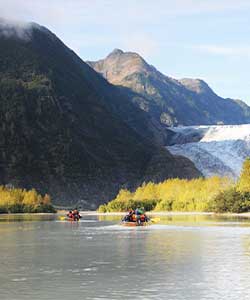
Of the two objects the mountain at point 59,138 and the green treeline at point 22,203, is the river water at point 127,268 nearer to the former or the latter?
the green treeline at point 22,203

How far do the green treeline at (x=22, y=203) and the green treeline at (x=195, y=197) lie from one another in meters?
9.67

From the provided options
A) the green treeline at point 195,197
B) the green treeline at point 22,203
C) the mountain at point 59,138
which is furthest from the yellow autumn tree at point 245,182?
the mountain at point 59,138

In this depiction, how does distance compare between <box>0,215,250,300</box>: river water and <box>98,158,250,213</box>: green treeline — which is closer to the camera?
<box>0,215,250,300</box>: river water

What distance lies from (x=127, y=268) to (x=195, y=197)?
78478 millimetres

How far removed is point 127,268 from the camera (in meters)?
30.5

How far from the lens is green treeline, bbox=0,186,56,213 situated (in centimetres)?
12188

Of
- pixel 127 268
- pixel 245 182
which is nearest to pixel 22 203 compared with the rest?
pixel 245 182

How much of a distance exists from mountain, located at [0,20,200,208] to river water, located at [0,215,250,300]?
102438 mm

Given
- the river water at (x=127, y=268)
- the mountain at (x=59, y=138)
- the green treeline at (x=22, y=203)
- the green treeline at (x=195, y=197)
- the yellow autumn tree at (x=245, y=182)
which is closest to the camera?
the river water at (x=127, y=268)

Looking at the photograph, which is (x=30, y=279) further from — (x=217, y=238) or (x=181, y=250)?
(x=217, y=238)

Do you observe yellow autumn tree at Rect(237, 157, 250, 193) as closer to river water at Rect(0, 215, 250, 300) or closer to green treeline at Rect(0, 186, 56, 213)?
green treeline at Rect(0, 186, 56, 213)

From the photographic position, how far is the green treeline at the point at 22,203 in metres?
122

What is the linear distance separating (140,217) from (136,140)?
121906 mm

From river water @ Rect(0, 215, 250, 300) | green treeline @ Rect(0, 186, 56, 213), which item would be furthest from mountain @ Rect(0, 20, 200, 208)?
river water @ Rect(0, 215, 250, 300)
